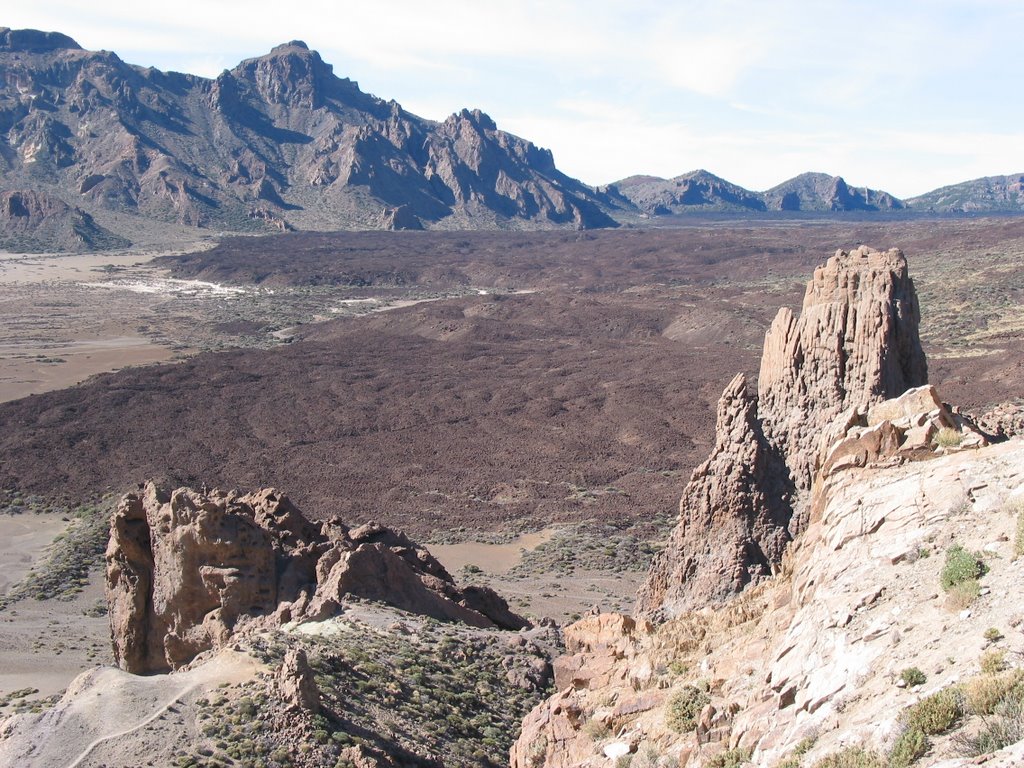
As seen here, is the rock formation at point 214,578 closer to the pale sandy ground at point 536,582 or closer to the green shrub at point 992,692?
the pale sandy ground at point 536,582

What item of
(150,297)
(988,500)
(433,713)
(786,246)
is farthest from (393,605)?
(786,246)

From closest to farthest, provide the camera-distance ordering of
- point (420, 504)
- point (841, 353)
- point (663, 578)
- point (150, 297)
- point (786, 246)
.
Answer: point (841, 353), point (663, 578), point (420, 504), point (150, 297), point (786, 246)

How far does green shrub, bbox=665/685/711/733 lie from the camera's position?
31.3ft

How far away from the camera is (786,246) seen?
193500mm

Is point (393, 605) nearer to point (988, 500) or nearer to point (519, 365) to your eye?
point (988, 500)

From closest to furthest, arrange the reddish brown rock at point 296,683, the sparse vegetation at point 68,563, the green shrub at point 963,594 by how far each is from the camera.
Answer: the green shrub at point 963,594, the reddish brown rock at point 296,683, the sparse vegetation at point 68,563

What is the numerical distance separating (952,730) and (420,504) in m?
44.9

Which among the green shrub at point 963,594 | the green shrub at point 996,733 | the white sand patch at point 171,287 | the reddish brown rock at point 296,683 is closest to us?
the green shrub at point 996,733

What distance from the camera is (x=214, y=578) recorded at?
21.8 m

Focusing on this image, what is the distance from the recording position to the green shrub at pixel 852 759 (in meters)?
6.70

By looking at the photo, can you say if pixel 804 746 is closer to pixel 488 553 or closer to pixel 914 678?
pixel 914 678

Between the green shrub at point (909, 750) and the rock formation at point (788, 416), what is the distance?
538 inches

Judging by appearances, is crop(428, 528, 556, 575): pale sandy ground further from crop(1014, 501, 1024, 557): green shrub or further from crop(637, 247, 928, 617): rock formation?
crop(1014, 501, 1024, 557): green shrub

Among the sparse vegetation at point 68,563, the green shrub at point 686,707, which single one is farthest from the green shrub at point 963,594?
the sparse vegetation at point 68,563
